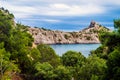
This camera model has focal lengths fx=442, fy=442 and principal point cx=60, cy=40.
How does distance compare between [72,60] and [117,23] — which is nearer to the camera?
[117,23]

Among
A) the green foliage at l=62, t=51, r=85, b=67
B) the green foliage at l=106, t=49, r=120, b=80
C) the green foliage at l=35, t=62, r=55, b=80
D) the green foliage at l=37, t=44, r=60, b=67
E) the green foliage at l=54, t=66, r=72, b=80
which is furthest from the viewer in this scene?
the green foliage at l=62, t=51, r=85, b=67

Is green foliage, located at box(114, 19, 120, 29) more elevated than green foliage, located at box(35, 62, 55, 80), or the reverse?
green foliage, located at box(114, 19, 120, 29)

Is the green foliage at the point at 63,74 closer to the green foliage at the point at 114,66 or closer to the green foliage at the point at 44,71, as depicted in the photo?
the green foliage at the point at 44,71

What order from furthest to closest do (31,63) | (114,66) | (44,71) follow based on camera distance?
(31,63) → (44,71) → (114,66)

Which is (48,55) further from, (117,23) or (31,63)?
(117,23)

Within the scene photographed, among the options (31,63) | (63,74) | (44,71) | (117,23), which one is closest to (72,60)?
(31,63)

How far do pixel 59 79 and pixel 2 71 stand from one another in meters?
18.5

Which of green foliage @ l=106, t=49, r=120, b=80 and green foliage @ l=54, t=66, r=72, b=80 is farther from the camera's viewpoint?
green foliage @ l=54, t=66, r=72, b=80

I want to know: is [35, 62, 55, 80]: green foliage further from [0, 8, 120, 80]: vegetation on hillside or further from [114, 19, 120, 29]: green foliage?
[114, 19, 120, 29]: green foliage

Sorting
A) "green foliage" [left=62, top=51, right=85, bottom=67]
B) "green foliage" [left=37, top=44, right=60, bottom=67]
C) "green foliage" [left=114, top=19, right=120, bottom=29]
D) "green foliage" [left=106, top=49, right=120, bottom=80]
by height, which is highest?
"green foliage" [left=114, top=19, right=120, bottom=29]

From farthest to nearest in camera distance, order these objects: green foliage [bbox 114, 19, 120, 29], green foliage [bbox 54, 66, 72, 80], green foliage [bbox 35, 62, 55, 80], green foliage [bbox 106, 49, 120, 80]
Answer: green foliage [bbox 35, 62, 55, 80] < green foliage [bbox 54, 66, 72, 80] < green foliage [bbox 114, 19, 120, 29] < green foliage [bbox 106, 49, 120, 80]

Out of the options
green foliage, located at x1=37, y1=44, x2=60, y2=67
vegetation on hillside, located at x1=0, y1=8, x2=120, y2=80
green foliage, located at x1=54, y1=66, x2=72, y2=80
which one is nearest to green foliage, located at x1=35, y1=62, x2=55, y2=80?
vegetation on hillside, located at x1=0, y1=8, x2=120, y2=80

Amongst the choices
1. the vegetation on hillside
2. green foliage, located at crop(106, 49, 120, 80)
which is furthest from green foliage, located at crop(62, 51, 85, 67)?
green foliage, located at crop(106, 49, 120, 80)

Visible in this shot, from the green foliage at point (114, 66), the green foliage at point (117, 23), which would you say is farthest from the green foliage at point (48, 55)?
the green foliage at point (114, 66)
